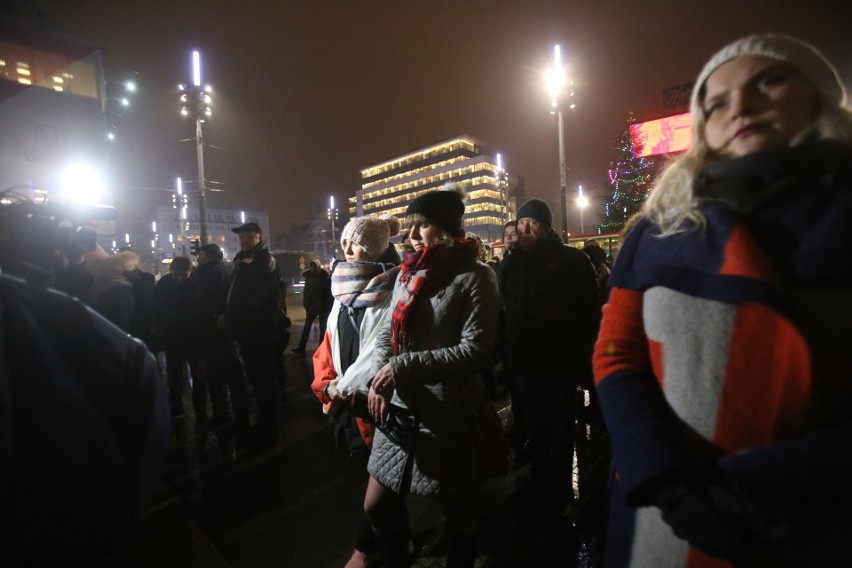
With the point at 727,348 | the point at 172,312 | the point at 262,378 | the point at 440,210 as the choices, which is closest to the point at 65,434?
the point at 727,348

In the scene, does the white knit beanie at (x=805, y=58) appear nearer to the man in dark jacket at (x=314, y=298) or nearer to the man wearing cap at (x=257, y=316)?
the man wearing cap at (x=257, y=316)

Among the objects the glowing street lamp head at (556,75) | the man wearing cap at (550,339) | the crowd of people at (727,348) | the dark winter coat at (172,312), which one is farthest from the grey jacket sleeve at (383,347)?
the glowing street lamp head at (556,75)

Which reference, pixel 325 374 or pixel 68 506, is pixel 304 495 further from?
pixel 68 506

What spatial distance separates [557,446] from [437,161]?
11672 cm

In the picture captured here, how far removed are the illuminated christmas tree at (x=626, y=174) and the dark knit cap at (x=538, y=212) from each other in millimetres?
28336

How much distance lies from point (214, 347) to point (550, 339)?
4061 mm

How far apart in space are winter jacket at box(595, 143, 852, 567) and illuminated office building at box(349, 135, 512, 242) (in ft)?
335

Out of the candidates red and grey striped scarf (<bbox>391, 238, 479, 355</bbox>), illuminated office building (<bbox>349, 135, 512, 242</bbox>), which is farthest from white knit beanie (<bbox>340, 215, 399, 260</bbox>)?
illuminated office building (<bbox>349, 135, 512, 242</bbox>)

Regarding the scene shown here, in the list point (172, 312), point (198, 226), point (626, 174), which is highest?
point (198, 226)

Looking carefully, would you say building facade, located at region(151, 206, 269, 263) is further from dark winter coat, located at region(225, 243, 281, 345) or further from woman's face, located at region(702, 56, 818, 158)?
woman's face, located at region(702, 56, 818, 158)

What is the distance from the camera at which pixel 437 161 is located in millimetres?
114250

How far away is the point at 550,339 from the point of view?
11.1ft

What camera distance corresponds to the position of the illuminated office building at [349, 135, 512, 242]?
10912 cm

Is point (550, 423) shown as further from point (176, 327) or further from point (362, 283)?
point (176, 327)
